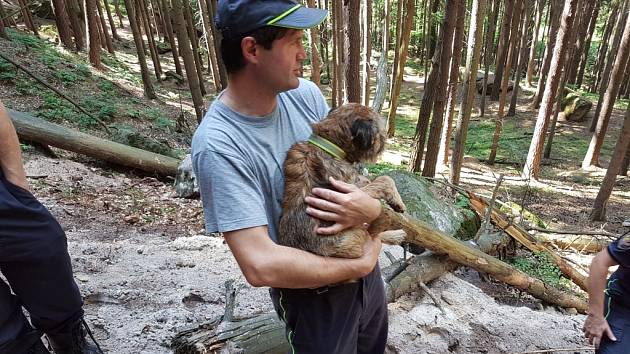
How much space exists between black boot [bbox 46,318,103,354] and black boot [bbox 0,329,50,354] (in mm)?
88

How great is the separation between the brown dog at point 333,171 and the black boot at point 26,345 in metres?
1.90

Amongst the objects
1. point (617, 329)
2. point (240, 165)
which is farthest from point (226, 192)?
point (617, 329)

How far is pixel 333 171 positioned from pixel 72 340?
2305mm

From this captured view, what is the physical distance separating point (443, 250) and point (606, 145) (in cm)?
1994

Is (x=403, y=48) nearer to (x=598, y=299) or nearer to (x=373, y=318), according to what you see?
(x=598, y=299)

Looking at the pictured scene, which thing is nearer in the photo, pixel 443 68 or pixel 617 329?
pixel 617 329

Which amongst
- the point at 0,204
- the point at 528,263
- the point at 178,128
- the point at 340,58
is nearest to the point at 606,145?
the point at 340,58

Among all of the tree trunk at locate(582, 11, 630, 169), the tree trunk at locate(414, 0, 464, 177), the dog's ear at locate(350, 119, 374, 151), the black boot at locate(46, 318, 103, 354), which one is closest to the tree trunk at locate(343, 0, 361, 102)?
the tree trunk at locate(414, 0, 464, 177)

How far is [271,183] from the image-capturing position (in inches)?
74.8

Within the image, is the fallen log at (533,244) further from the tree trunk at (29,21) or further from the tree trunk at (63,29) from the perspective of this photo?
the tree trunk at (29,21)

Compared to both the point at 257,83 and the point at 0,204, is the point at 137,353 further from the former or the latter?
the point at 257,83

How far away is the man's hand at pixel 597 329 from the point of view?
9.32 ft

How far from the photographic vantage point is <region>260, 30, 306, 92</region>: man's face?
1698mm

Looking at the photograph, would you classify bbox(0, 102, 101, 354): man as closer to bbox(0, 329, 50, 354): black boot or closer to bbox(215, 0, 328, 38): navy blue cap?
bbox(0, 329, 50, 354): black boot
